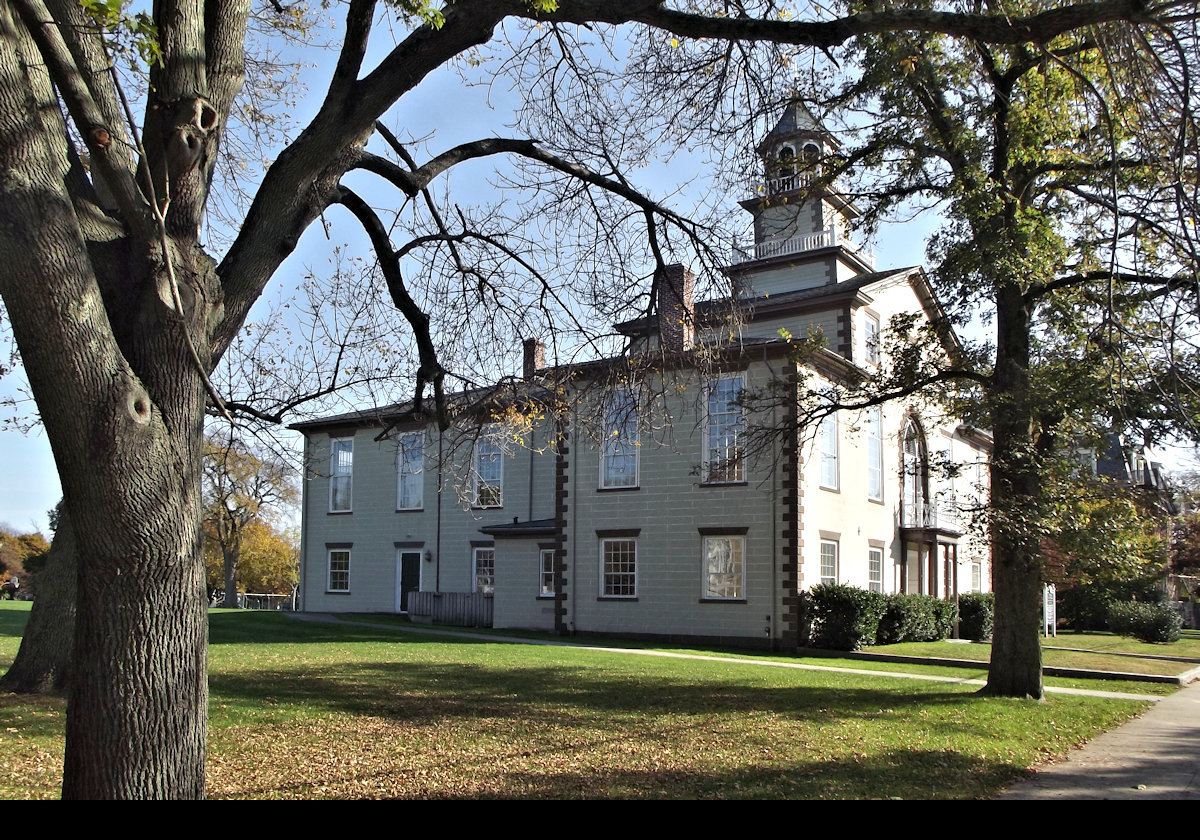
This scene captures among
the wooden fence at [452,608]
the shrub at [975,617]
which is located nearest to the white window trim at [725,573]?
the wooden fence at [452,608]

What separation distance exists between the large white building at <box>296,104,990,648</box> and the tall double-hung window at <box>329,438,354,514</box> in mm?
319

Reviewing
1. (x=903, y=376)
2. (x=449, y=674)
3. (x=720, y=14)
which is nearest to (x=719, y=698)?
(x=449, y=674)

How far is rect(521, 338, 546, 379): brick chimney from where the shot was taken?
11.5 metres

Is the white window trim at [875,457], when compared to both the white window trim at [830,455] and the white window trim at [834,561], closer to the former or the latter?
the white window trim at [830,455]

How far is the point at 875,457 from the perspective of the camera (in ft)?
97.0

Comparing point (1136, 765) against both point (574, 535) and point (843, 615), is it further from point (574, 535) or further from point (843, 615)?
point (574, 535)

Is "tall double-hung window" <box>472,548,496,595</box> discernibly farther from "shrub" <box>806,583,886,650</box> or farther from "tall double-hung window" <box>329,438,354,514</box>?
"shrub" <box>806,583,886,650</box>

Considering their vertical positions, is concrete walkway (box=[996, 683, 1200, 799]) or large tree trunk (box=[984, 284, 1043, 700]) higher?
large tree trunk (box=[984, 284, 1043, 700])

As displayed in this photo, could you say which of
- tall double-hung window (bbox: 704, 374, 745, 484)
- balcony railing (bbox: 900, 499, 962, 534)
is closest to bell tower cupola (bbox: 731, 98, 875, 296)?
tall double-hung window (bbox: 704, 374, 745, 484)

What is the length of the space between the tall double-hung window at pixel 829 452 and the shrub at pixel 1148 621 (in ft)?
40.2

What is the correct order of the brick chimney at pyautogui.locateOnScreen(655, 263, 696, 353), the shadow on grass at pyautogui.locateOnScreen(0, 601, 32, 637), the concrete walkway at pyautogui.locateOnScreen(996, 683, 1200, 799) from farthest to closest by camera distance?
the shadow on grass at pyautogui.locateOnScreen(0, 601, 32, 637) → the brick chimney at pyautogui.locateOnScreen(655, 263, 696, 353) → the concrete walkway at pyautogui.locateOnScreen(996, 683, 1200, 799)

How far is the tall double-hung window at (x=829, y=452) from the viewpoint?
2567cm

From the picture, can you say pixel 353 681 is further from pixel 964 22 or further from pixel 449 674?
pixel 964 22

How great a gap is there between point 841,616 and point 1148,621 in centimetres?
1300
